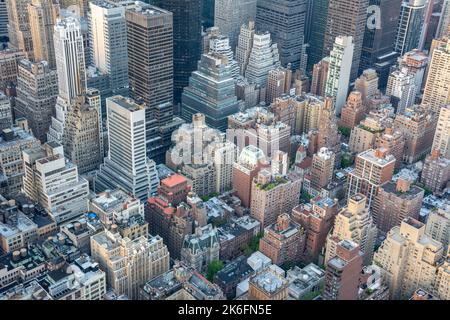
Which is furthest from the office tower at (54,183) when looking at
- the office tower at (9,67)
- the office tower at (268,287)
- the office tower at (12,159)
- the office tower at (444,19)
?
the office tower at (444,19)

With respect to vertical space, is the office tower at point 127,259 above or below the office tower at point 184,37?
below

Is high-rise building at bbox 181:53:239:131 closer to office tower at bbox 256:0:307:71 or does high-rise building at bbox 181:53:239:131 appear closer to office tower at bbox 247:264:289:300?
office tower at bbox 256:0:307:71

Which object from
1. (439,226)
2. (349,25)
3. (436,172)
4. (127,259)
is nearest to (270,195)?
(439,226)

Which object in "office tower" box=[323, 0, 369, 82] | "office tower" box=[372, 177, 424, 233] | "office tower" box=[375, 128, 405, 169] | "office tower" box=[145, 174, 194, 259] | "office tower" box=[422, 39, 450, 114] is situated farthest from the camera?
"office tower" box=[323, 0, 369, 82]

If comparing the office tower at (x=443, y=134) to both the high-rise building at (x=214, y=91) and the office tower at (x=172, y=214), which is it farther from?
the office tower at (x=172, y=214)

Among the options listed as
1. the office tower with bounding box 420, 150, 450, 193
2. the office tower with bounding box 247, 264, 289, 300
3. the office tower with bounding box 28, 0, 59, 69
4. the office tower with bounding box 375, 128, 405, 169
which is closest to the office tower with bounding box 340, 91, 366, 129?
the office tower with bounding box 375, 128, 405, 169
